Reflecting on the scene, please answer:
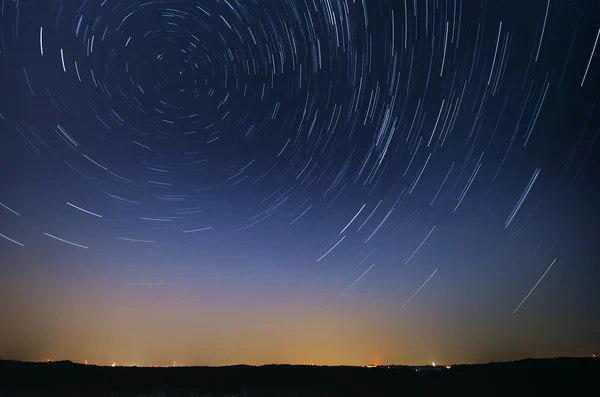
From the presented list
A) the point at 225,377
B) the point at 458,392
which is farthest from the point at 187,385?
the point at 458,392

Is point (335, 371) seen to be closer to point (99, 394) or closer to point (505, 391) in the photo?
point (505, 391)

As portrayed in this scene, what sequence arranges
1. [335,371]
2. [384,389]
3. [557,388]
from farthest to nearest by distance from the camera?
1. [335,371]
2. [384,389]
3. [557,388]

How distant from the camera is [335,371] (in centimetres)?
1727

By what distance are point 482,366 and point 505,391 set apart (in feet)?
11.2

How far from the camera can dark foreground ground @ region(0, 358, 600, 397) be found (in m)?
13.2

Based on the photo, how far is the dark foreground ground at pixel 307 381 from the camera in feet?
43.4

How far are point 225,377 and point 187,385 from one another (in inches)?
68.7

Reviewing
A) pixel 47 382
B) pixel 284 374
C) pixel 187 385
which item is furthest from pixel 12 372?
pixel 284 374

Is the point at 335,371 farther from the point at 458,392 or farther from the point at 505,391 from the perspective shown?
the point at 505,391

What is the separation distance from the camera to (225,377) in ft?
56.9

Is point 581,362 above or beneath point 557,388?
above

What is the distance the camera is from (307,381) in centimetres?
1609

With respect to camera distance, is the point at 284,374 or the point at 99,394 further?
the point at 284,374

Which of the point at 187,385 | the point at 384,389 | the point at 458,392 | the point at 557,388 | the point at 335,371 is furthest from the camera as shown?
the point at 335,371
